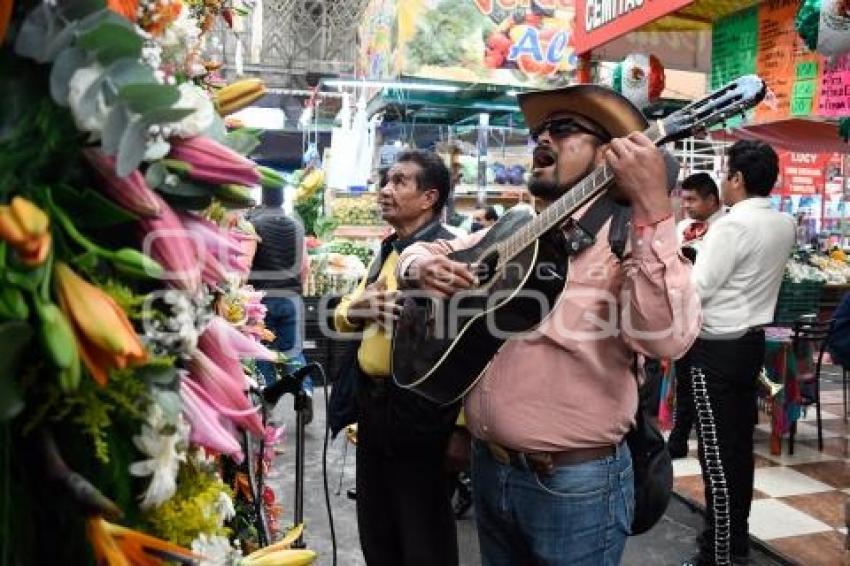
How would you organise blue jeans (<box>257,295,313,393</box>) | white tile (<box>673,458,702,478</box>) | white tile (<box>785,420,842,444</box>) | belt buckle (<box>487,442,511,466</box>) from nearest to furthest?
belt buckle (<box>487,442,511,466</box>) < white tile (<box>673,458,702,478</box>) < blue jeans (<box>257,295,313,393</box>) < white tile (<box>785,420,842,444</box>)

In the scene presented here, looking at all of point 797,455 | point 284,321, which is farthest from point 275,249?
point 797,455

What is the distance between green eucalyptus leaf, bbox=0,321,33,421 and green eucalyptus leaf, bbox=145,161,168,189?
0.22 meters

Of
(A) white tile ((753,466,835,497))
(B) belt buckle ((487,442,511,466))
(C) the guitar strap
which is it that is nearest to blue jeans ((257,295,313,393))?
(A) white tile ((753,466,835,497))

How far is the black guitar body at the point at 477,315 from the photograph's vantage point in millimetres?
2035

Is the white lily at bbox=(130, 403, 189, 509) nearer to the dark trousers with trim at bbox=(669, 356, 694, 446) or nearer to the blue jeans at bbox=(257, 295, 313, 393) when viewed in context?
the dark trousers with trim at bbox=(669, 356, 694, 446)

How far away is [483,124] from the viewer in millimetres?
8125

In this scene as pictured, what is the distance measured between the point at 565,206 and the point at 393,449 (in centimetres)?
115

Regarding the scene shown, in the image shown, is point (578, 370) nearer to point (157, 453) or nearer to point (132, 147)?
point (157, 453)

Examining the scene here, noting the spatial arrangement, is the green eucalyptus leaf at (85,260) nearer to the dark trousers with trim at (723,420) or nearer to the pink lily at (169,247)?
the pink lily at (169,247)

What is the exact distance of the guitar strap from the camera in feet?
6.34

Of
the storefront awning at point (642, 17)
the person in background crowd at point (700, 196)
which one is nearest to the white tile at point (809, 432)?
the person in background crowd at point (700, 196)

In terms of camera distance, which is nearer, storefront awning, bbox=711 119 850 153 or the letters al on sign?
the letters al on sign

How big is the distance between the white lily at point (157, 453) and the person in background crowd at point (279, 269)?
4.46 m

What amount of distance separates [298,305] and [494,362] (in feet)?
12.7
